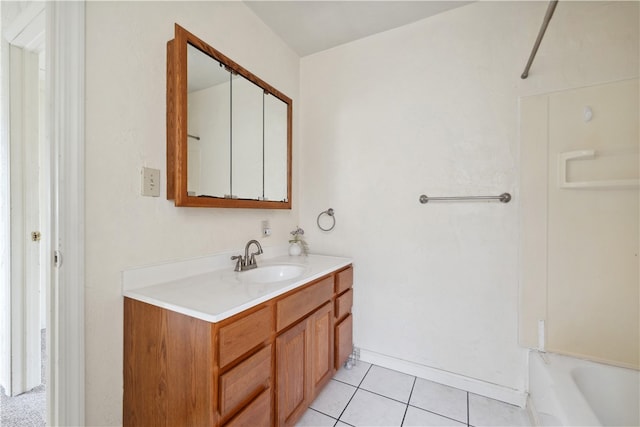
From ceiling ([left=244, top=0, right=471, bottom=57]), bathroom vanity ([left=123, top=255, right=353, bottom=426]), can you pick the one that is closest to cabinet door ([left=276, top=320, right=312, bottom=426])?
bathroom vanity ([left=123, top=255, right=353, bottom=426])

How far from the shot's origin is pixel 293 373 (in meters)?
1.24

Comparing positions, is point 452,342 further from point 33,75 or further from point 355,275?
point 33,75

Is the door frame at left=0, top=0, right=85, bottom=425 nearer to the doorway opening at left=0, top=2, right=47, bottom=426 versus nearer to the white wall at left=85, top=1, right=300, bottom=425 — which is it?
the white wall at left=85, top=1, right=300, bottom=425

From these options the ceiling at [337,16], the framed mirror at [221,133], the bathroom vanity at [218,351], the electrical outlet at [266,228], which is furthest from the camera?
the electrical outlet at [266,228]

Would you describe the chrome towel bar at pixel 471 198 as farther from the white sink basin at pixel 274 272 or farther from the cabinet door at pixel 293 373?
the cabinet door at pixel 293 373

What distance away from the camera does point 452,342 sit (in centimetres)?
168

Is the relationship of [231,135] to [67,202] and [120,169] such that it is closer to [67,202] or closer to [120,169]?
[120,169]

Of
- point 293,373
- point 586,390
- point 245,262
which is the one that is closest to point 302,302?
point 293,373

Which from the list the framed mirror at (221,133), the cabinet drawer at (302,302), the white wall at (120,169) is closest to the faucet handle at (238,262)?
the white wall at (120,169)

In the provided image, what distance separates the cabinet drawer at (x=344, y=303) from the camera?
5.51 feet

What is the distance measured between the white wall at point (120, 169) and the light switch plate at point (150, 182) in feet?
0.08

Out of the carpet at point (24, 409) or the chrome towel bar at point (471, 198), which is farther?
the chrome towel bar at point (471, 198)

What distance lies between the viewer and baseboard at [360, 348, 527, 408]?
1514 mm

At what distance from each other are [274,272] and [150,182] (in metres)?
0.83
